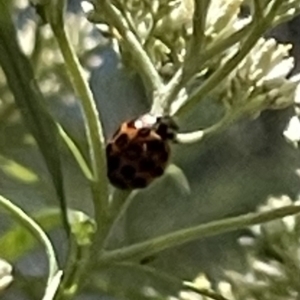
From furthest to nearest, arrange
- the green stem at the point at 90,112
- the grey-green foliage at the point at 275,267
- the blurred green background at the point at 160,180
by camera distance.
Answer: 1. the blurred green background at the point at 160,180
2. the grey-green foliage at the point at 275,267
3. the green stem at the point at 90,112

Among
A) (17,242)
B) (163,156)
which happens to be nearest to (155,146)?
(163,156)

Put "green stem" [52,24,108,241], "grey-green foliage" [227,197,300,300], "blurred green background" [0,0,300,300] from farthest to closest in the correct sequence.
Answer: "blurred green background" [0,0,300,300] < "grey-green foliage" [227,197,300,300] < "green stem" [52,24,108,241]

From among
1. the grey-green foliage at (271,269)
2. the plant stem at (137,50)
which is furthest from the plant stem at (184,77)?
the grey-green foliage at (271,269)

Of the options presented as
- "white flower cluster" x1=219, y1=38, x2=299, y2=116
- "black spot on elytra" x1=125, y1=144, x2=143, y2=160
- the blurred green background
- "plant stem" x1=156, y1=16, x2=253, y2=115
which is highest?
"plant stem" x1=156, y1=16, x2=253, y2=115

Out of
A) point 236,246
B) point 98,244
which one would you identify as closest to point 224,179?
point 236,246

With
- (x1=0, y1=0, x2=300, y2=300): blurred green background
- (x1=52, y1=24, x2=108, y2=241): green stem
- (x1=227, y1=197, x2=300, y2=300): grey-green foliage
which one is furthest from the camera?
(x1=0, y1=0, x2=300, y2=300): blurred green background

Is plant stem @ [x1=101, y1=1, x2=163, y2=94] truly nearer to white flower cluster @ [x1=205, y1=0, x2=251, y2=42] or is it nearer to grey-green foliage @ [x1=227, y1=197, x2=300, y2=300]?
white flower cluster @ [x1=205, y1=0, x2=251, y2=42]

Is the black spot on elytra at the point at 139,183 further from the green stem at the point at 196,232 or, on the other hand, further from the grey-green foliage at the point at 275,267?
the grey-green foliage at the point at 275,267

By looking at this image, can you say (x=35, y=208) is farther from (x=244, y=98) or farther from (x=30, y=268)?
(x=244, y=98)

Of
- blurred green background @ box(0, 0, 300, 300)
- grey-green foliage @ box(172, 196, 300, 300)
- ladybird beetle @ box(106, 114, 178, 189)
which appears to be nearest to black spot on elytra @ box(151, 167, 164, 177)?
ladybird beetle @ box(106, 114, 178, 189)
